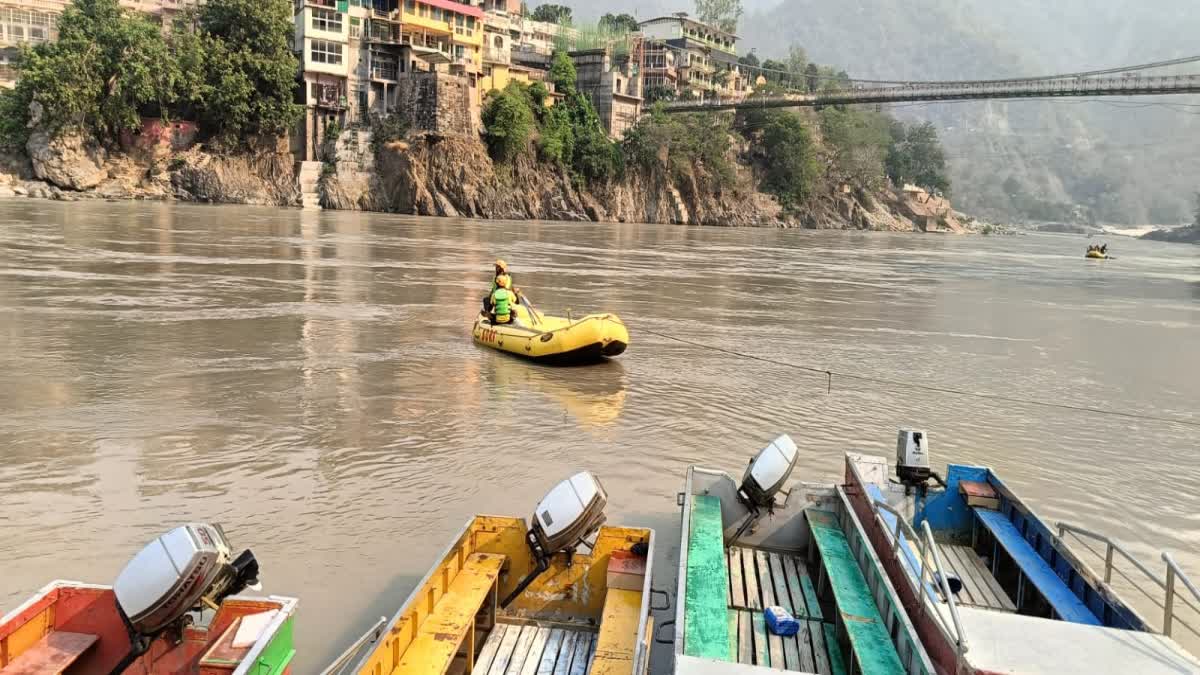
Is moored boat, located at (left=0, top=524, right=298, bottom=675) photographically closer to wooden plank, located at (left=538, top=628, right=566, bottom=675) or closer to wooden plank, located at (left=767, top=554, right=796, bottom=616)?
wooden plank, located at (left=538, top=628, right=566, bottom=675)

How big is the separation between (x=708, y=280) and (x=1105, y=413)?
52.4 feet

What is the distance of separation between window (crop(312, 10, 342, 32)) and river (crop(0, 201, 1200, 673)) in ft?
110

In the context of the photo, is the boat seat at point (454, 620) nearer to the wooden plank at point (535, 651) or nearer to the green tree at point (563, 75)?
the wooden plank at point (535, 651)

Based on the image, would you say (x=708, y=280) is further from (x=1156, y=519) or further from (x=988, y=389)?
(x=1156, y=519)

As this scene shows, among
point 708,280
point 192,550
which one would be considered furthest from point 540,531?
point 708,280

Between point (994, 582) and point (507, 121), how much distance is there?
57.1 metres

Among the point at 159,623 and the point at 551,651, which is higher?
the point at 159,623

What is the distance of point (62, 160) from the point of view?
49.2 metres

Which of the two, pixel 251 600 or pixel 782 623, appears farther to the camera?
pixel 782 623

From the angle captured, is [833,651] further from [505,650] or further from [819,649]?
A: [505,650]

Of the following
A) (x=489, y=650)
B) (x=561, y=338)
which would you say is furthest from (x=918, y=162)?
(x=489, y=650)

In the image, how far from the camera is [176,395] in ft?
33.1

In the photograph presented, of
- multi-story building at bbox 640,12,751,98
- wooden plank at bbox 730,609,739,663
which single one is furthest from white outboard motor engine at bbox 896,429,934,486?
multi-story building at bbox 640,12,751,98

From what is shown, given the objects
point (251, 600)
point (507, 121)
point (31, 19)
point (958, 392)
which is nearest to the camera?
point (251, 600)
